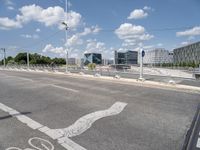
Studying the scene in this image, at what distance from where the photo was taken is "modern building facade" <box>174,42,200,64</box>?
97.9 m

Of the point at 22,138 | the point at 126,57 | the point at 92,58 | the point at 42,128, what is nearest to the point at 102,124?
the point at 42,128

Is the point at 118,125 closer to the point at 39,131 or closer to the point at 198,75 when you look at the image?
the point at 39,131

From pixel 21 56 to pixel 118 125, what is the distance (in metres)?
103

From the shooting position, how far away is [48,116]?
5582 millimetres

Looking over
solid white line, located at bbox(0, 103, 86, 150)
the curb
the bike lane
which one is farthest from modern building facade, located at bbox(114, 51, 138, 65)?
the bike lane

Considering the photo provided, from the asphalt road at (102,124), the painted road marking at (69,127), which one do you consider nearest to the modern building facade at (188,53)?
the asphalt road at (102,124)

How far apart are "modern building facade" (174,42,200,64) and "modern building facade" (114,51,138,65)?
3154cm

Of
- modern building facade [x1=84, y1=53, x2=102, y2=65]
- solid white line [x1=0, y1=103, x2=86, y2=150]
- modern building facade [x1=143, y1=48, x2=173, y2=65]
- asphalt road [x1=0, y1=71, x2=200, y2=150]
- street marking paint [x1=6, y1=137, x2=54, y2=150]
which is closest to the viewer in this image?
street marking paint [x1=6, y1=137, x2=54, y2=150]

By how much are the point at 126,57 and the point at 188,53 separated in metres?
46.4

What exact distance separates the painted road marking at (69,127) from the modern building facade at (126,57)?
275 ft

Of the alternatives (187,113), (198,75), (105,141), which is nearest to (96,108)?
(105,141)

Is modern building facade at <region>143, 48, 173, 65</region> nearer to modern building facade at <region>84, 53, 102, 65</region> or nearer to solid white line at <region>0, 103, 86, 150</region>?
modern building facade at <region>84, 53, 102, 65</region>

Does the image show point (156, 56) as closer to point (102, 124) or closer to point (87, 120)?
point (87, 120)

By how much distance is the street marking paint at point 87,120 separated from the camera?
436cm
